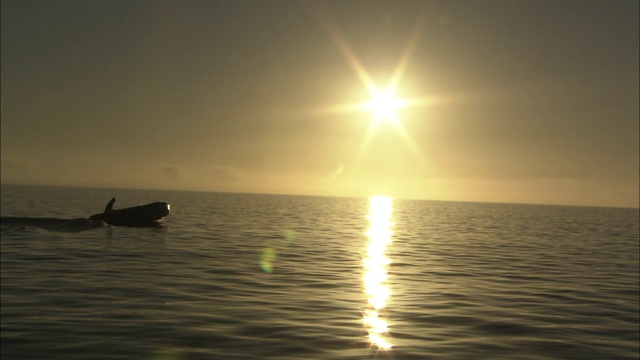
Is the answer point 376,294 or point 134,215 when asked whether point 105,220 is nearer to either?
point 134,215

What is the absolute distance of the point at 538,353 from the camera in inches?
479

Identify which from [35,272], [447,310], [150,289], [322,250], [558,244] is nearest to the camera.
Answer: [447,310]

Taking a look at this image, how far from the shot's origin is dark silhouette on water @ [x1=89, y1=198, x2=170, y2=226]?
45094 mm

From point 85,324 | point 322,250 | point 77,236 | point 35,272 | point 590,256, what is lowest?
point 85,324

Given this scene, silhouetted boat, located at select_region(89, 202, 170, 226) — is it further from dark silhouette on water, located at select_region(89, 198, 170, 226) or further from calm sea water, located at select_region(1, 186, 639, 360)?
calm sea water, located at select_region(1, 186, 639, 360)

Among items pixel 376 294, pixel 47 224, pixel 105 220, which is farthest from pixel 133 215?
pixel 376 294

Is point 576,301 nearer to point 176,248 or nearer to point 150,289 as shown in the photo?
point 150,289

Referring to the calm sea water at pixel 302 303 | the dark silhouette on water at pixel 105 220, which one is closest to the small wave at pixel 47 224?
the dark silhouette on water at pixel 105 220

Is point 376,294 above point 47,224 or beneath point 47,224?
A: beneath

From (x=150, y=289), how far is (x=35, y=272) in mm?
5728

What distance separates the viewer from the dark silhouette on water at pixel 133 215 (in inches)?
1775

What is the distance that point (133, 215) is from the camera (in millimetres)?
46219

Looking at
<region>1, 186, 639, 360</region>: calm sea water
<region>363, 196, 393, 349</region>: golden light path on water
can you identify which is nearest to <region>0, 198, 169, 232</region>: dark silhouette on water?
<region>1, 186, 639, 360</region>: calm sea water

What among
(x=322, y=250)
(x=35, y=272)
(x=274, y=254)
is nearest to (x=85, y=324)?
(x=35, y=272)
